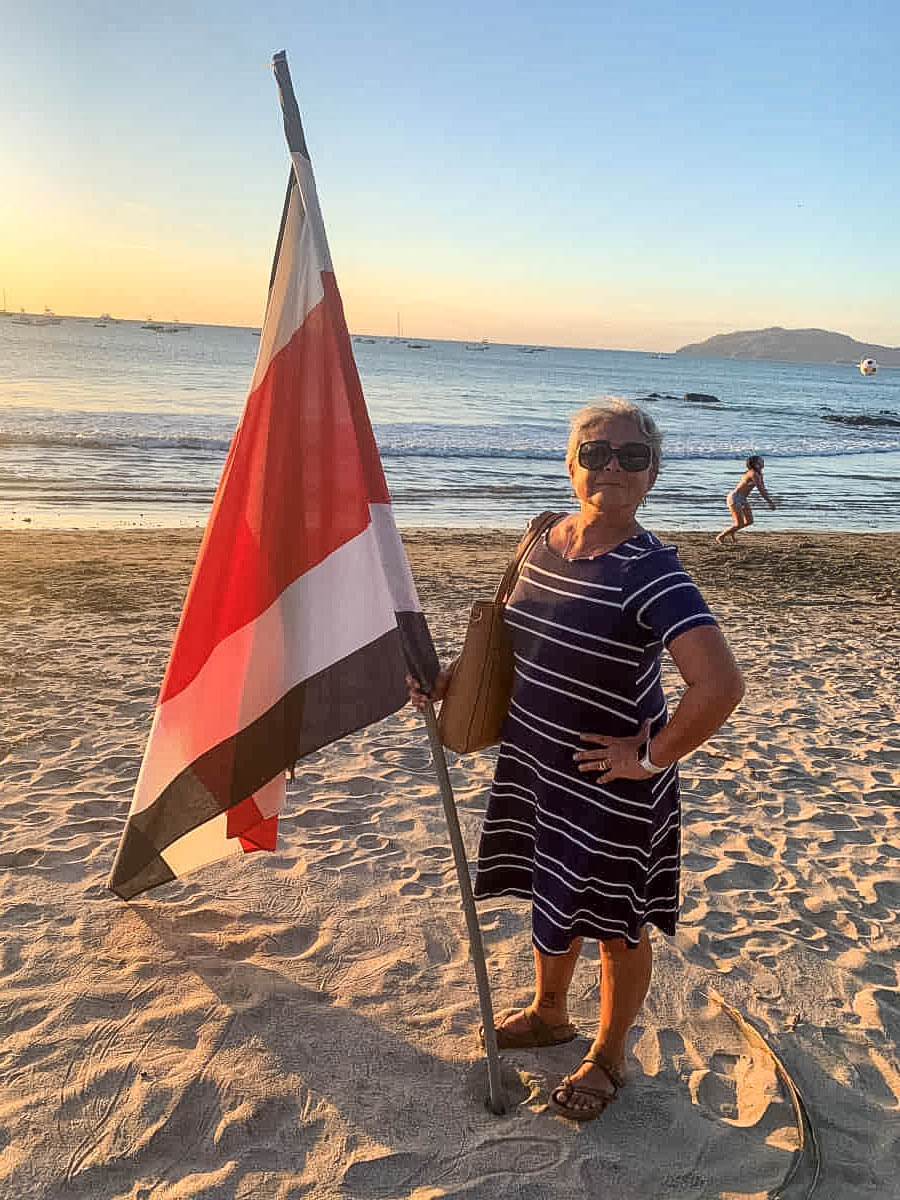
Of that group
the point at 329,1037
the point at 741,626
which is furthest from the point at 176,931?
the point at 741,626

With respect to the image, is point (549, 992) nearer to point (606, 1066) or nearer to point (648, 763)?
point (606, 1066)

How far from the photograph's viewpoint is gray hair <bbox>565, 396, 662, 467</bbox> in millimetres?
2305

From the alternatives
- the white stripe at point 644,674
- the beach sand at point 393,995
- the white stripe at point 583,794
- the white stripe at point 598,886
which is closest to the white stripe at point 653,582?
the white stripe at point 644,674

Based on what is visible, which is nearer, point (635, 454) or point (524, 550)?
point (635, 454)

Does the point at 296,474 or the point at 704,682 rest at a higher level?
the point at 296,474

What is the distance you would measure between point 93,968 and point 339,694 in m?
1.61

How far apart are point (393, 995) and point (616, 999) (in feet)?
2.97

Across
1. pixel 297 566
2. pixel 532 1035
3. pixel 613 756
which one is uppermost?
pixel 297 566

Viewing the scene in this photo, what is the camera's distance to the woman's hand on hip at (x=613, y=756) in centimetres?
226

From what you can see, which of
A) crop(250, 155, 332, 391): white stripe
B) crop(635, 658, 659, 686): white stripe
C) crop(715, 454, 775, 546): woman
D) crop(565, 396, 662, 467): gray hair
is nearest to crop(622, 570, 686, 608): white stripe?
crop(635, 658, 659, 686): white stripe

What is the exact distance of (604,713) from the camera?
2.33 meters

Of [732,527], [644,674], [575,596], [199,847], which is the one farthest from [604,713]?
[732,527]

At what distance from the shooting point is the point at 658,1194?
242 cm

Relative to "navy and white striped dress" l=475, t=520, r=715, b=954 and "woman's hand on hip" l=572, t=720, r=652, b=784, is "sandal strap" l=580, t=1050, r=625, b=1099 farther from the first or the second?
"woman's hand on hip" l=572, t=720, r=652, b=784
